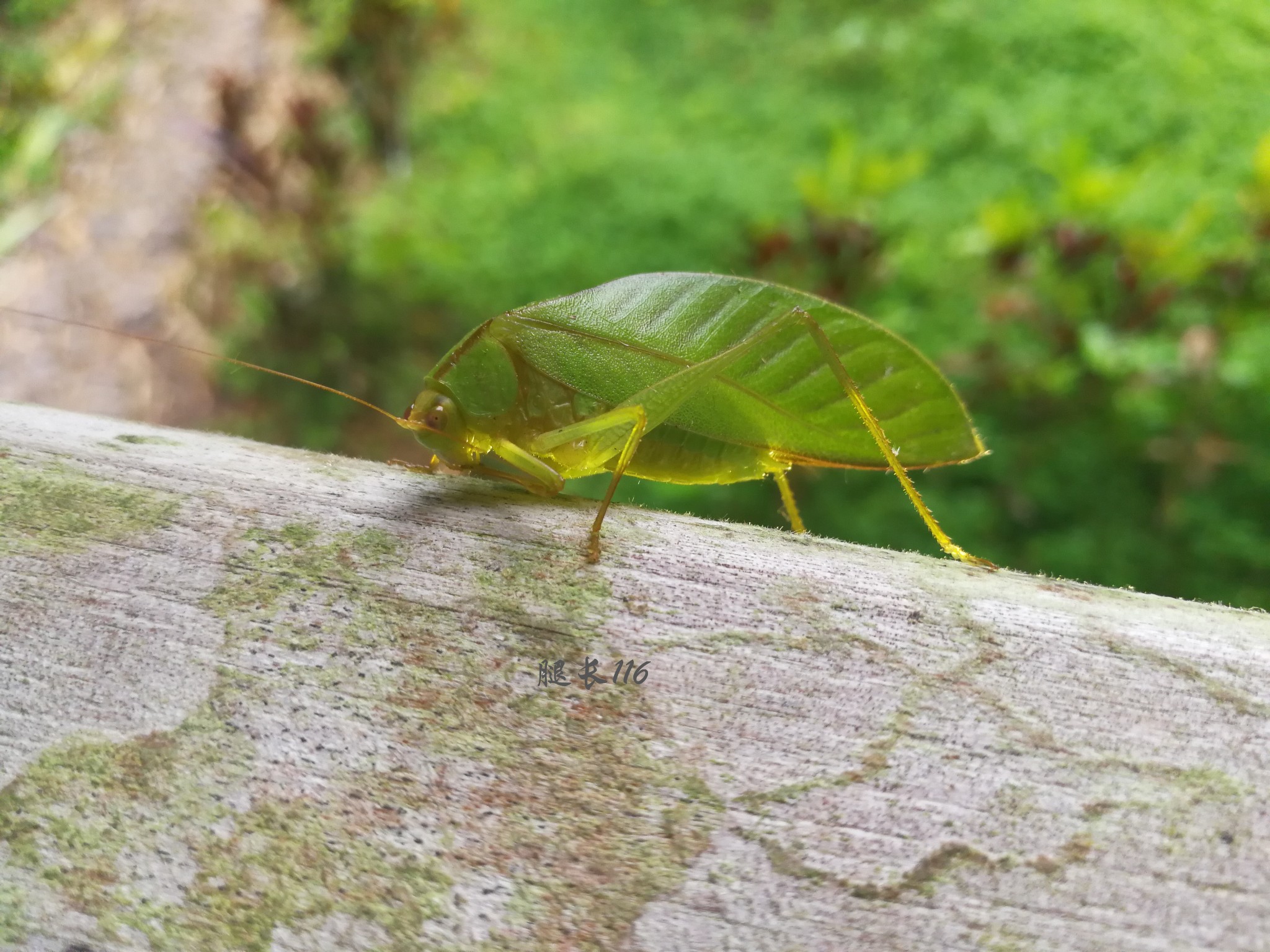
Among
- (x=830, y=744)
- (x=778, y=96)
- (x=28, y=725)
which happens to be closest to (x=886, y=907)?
(x=830, y=744)

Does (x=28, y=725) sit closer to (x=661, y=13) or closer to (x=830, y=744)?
(x=830, y=744)

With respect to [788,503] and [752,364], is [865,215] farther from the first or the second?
[752,364]

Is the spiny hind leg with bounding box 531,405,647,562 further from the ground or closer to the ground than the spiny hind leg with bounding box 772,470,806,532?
further from the ground

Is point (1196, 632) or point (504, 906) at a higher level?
point (1196, 632)

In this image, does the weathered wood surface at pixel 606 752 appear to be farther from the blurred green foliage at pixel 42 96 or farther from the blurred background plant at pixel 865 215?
the blurred green foliage at pixel 42 96

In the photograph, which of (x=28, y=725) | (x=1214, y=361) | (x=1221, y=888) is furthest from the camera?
(x=1214, y=361)

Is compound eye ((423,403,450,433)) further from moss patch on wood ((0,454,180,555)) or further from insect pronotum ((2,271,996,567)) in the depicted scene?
moss patch on wood ((0,454,180,555))

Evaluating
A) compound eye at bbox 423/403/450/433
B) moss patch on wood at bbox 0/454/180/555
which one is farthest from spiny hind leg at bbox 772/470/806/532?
moss patch on wood at bbox 0/454/180/555

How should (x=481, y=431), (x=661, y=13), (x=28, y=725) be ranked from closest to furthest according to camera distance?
(x=28, y=725) < (x=481, y=431) < (x=661, y=13)
